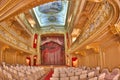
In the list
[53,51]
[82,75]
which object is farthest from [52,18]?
[82,75]

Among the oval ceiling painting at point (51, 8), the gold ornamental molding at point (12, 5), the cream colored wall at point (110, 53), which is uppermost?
the oval ceiling painting at point (51, 8)

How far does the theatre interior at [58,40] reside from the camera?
1198cm

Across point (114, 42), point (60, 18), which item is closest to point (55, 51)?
point (60, 18)

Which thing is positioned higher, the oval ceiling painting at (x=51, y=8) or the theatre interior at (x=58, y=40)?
the oval ceiling painting at (x=51, y=8)

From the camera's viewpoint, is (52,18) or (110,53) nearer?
(110,53)

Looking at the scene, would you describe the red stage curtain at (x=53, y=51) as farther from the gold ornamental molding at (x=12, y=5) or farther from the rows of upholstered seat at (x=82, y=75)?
the gold ornamental molding at (x=12, y=5)

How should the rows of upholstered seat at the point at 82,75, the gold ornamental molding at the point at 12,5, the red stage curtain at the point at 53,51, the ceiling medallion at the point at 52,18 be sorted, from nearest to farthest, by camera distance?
the rows of upholstered seat at the point at 82,75, the gold ornamental molding at the point at 12,5, the ceiling medallion at the point at 52,18, the red stage curtain at the point at 53,51

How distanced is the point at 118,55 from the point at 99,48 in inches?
146

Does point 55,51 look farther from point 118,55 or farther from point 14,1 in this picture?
point 14,1

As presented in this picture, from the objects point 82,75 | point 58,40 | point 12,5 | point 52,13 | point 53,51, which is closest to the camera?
point 82,75

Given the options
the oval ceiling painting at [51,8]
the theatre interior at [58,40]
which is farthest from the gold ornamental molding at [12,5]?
the oval ceiling painting at [51,8]

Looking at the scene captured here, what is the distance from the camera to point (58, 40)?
36.0 m

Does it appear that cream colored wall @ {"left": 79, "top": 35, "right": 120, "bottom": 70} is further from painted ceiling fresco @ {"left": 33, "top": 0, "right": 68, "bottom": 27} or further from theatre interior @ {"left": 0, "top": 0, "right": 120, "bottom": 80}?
painted ceiling fresco @ {"left": 33, "top": 0, "right": 68, "bottom": 27}

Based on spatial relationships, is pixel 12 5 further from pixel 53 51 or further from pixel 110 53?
pixel 53 51
